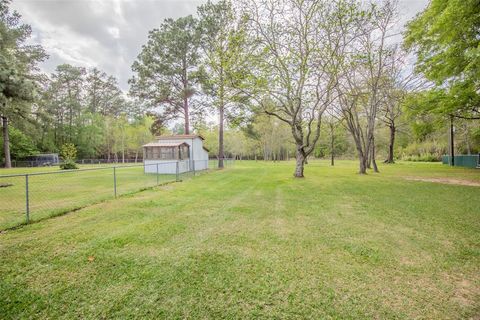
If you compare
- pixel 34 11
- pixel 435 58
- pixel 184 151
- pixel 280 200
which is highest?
pixel 34 11

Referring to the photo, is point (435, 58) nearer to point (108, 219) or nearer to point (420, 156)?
point (108, 219)

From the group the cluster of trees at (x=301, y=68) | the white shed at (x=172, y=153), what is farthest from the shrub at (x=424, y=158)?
the white shed at (x=172, y=153)

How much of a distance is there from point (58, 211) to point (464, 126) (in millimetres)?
34202

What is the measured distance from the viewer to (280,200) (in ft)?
22.8

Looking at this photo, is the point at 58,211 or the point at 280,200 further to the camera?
the point at 280,200

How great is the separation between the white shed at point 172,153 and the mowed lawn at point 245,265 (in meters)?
12.2

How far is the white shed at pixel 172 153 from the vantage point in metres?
17.4

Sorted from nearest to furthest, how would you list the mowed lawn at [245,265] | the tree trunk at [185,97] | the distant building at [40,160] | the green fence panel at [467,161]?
the mowed lawn at [245,265] → the green fence panel at [467,161] → the tree trunk at [185,97] → the distant building at [40,160]

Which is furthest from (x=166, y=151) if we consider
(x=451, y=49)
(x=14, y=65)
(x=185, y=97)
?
(x=451, y=49)

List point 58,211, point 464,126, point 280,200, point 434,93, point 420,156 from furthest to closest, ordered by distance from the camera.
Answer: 1. point 420,156
2. point 464,126
3. point 434,93
4. point 280,200
5. point 58,211

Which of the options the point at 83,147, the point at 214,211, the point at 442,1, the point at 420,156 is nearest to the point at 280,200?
the point at 214,211

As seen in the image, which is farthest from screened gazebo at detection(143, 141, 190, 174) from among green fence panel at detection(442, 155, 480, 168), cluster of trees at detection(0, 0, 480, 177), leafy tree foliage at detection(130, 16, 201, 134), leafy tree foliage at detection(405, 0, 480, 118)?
green fence panel at detection(442, 155, 480, 168)

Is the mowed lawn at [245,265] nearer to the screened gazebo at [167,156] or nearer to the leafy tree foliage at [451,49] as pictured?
the leafy tree foliage at [451,49]

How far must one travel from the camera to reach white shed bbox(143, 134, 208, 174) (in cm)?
1739
